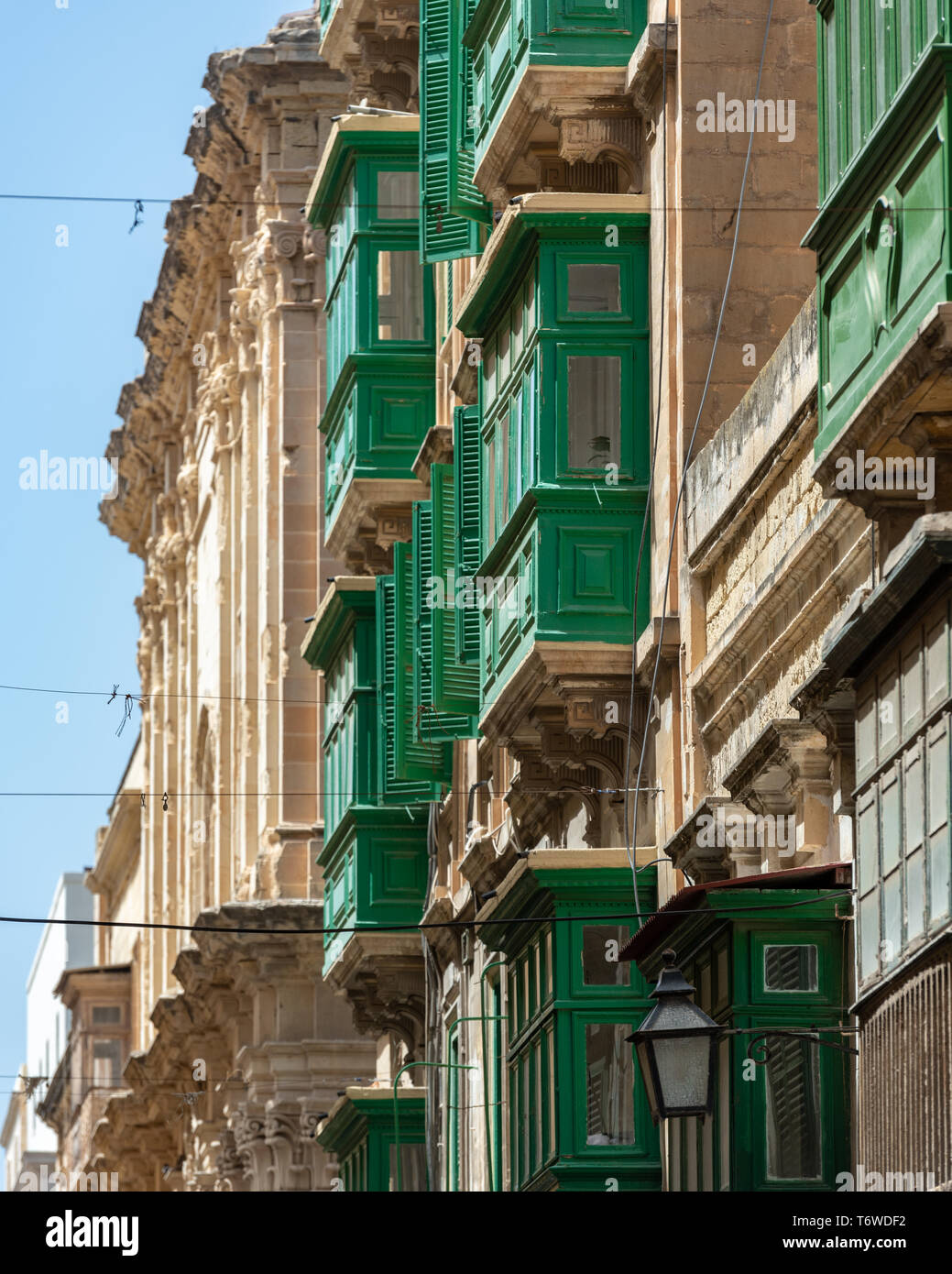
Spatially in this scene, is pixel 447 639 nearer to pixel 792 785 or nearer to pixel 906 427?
pixel 792 785

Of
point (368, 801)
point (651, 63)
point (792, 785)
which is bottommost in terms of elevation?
point (792, 785)

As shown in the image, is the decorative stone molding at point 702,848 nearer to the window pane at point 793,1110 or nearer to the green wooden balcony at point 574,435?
the window pane at point 793,1110

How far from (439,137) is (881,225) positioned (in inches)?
518

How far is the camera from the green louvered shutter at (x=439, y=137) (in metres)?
27.0

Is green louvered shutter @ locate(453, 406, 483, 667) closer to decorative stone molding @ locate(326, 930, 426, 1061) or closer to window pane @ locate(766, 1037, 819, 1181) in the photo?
decorative stone molding @ locate(326, 930, 426, 1061)

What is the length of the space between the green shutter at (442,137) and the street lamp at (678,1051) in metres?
10.6

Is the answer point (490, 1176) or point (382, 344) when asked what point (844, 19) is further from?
point (382, 344)

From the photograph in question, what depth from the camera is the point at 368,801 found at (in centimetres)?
3123

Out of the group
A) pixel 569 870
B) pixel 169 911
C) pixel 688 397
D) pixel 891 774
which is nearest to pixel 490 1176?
pixel 569 870

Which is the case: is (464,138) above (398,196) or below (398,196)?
below

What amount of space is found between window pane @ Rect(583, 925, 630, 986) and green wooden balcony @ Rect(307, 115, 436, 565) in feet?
29.9

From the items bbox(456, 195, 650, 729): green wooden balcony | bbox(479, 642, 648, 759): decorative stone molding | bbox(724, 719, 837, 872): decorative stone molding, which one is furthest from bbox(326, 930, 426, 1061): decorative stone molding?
bbox(724, 719, 837, 872): decorative stone molding

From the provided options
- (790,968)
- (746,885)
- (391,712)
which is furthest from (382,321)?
(746,885)
